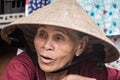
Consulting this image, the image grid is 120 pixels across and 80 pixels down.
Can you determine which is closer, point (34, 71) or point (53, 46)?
point (53, 46)

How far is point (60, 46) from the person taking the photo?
1287 mm

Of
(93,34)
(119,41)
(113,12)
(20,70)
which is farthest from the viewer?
(119,41)

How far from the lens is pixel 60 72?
1396mm

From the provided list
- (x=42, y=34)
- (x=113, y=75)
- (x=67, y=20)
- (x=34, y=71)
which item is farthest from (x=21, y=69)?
(x=113, y=75)

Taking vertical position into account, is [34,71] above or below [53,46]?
below

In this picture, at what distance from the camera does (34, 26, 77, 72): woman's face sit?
1271mm

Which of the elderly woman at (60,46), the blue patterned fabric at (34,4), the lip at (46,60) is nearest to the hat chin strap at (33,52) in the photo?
the elderly woman at (60,46)

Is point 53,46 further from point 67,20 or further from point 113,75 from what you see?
point 113,75

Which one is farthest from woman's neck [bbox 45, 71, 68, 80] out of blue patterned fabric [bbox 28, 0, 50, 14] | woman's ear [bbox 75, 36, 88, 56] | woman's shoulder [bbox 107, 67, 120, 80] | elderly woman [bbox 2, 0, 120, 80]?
blue patterned fabric [bbox 28, 0, 50, 14]

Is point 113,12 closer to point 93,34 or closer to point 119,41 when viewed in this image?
point 119,41

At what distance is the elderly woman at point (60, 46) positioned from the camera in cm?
127

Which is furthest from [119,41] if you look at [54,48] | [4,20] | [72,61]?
[54,48]

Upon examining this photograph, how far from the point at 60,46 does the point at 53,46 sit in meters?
0.03

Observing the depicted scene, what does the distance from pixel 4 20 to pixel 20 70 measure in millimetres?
868
